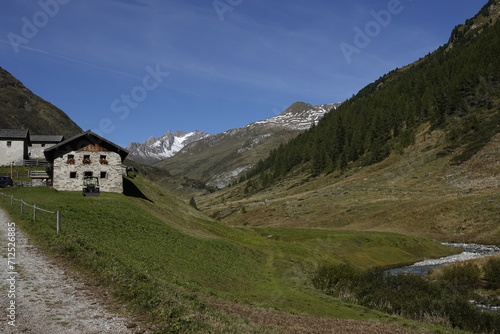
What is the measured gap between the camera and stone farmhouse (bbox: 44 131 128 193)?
2260 inches

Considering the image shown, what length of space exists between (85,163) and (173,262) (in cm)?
3436

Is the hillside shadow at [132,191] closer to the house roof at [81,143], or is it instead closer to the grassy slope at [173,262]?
the grassy slope at [173,262]

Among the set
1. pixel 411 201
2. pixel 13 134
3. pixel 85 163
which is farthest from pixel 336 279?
pixel 13 134

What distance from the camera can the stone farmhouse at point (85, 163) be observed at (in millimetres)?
57394

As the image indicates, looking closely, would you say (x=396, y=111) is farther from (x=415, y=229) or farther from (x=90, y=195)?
(x=90, y=195)

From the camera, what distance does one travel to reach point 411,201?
9875cm

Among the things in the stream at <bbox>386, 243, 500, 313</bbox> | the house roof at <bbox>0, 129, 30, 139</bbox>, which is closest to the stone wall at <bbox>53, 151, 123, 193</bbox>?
the house roof at <bbox>0, 129, 30, 139</bbox>

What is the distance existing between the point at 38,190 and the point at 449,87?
16620 cm

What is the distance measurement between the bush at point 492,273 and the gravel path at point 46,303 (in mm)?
40930

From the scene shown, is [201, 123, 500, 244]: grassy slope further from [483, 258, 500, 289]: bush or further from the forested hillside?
[483, 258, 500, 289]: bush

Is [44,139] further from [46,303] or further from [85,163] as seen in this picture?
[46,303]

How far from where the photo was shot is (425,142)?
484 feet

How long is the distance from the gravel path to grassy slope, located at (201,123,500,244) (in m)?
75.6

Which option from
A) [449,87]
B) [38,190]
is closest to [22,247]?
[38,190]
